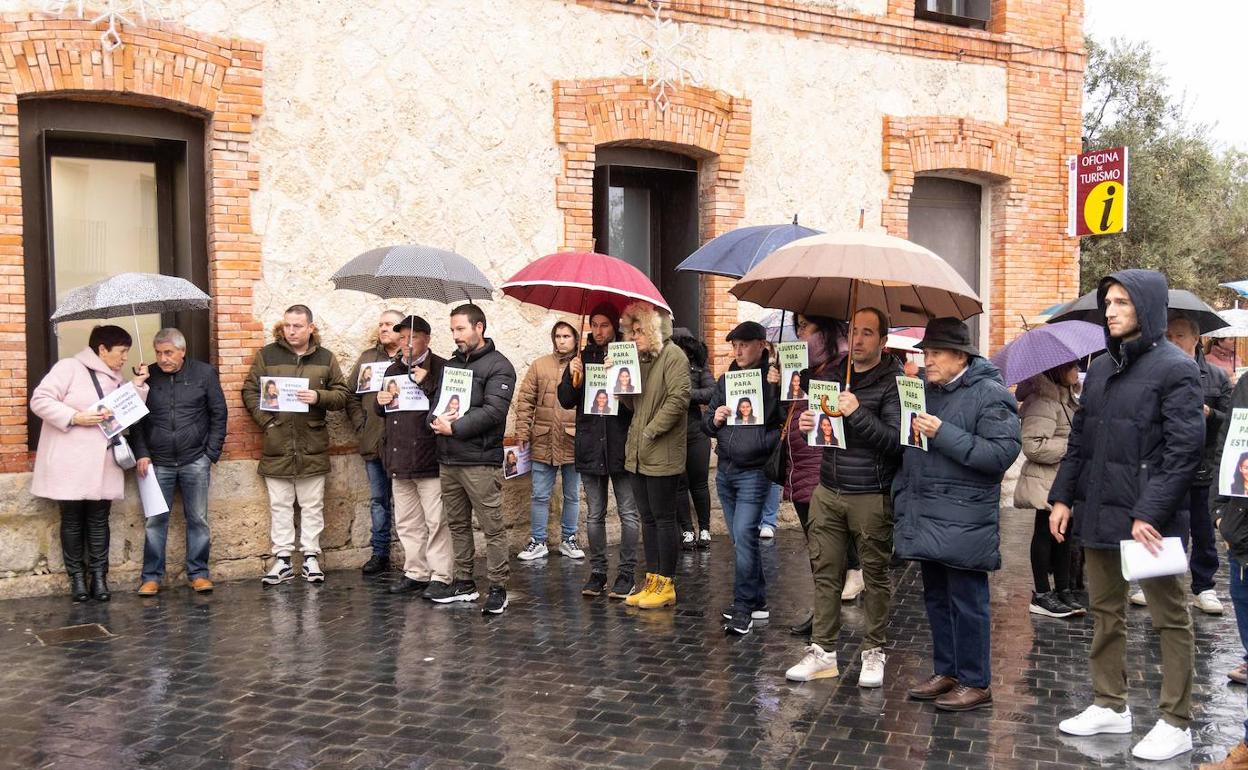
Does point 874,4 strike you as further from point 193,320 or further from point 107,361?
point 107,361

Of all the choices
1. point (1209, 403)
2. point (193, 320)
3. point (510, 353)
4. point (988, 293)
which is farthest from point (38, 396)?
point (988, 293)

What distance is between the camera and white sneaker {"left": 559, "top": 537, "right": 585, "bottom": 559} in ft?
30.3

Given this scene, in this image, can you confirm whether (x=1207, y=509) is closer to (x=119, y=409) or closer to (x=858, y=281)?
(x=858, y=281)

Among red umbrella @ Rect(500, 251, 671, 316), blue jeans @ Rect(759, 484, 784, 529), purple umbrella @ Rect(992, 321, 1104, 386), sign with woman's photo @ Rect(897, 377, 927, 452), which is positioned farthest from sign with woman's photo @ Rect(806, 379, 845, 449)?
blue jeans @ Rect(759, 484, 784, 529)

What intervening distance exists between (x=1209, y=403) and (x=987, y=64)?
592 centimetres

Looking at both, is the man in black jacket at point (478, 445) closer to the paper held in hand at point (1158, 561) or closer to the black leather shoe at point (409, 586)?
the black leather shoe at point (409, 586)

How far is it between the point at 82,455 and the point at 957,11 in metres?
10.1

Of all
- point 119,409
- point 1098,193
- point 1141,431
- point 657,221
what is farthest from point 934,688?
point 1098,193

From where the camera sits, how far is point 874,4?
Result: 445 inches

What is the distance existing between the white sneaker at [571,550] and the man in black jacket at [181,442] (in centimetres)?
284

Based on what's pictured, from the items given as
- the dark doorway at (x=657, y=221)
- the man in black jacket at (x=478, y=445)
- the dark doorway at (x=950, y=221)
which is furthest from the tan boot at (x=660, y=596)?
the dark doorway at (x=950, y=221)

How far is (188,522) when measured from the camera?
8008 mm

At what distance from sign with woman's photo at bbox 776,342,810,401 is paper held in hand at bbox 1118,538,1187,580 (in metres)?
2.18

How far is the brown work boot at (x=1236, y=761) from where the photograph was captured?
4.49 meters
